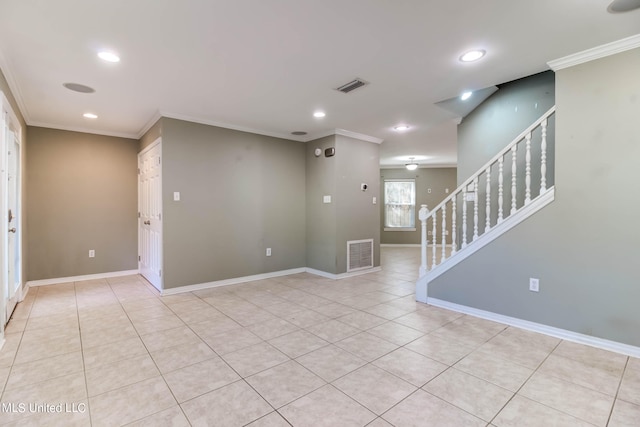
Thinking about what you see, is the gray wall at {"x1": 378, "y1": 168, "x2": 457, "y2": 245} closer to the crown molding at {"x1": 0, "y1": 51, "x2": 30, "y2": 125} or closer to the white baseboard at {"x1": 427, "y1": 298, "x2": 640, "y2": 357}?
the white baseboard at {"x1": 427, "y1": 298, "x2": 640, "y2": 357}

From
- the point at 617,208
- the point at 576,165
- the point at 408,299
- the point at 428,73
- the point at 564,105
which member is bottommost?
the point at 408,299

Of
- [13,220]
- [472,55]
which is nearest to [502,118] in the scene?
[472,55]

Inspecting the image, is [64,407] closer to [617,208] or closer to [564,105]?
[617,208]

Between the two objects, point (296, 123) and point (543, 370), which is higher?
point (296, 123)

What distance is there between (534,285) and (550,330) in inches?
15.7

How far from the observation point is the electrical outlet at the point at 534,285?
9.13 ft

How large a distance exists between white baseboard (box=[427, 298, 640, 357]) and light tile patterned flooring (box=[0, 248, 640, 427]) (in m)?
0.09

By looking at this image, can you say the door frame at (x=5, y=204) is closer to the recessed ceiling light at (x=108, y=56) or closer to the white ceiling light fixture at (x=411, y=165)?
the recessed ceiling light at (x=108, y=56)

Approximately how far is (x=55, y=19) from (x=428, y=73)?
2.89 metres

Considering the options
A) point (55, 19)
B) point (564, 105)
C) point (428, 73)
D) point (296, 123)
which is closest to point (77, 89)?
point (55, 19)

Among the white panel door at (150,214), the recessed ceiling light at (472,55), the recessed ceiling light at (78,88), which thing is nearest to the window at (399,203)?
the white panel door at (150,214)

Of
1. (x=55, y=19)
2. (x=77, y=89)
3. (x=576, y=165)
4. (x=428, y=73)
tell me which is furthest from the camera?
(x=77, y=89)

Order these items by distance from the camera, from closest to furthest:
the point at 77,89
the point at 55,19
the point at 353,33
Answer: the point at 55,19, the point at 353,33, the point at 77,89

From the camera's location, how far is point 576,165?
2580 millimetres
